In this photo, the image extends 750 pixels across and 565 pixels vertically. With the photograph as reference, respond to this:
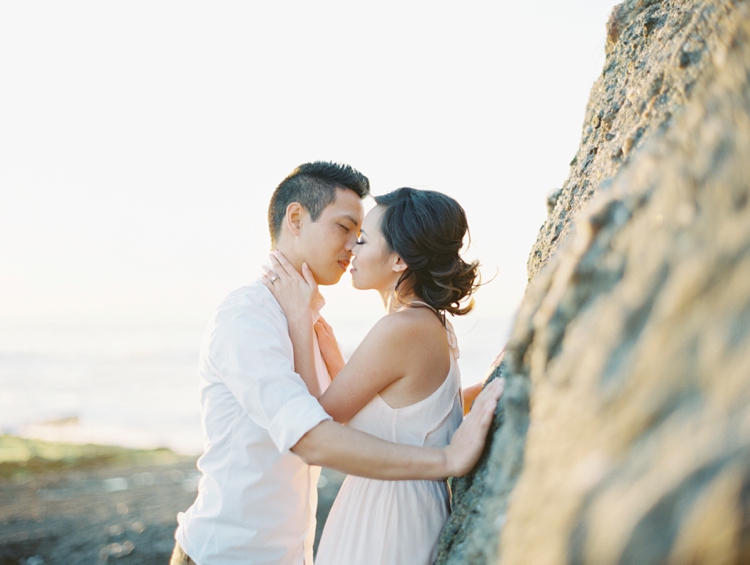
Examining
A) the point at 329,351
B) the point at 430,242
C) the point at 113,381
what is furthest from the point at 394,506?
the point at 113,381

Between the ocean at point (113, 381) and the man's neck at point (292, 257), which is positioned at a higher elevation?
the man's neck at point (292, 257)

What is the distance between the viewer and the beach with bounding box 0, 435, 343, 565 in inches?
A: 234

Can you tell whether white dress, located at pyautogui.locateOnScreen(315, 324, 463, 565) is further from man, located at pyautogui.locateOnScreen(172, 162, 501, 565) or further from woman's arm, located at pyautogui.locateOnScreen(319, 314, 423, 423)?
man, located at pyautogui.locateOnScreen(172, 162, 501, 565)

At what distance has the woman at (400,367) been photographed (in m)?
2.77

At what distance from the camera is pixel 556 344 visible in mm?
1362

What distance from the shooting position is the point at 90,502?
7.82m

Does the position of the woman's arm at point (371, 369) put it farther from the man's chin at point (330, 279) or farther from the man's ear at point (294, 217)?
the man's ear at point (294, 217)

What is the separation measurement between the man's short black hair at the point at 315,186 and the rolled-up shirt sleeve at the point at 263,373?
1.07 metres

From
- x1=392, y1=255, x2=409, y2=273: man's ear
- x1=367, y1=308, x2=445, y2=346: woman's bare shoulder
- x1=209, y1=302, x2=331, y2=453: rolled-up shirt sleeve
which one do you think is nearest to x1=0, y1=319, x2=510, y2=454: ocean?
x1=392, y1=255, x2=409, y2=273: man's ear

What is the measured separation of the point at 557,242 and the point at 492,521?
1563 millimetres

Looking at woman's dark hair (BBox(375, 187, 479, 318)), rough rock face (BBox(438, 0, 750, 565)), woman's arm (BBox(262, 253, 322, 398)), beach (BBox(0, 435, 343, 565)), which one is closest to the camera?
rough rock face (BBox(438, 0, 750, 565))

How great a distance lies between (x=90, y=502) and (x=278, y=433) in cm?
686

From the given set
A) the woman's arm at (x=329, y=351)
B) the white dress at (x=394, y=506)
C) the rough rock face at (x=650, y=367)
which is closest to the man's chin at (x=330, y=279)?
the woman's arm at (x=329, y=351)

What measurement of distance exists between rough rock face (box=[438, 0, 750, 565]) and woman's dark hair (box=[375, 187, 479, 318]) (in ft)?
5.20
